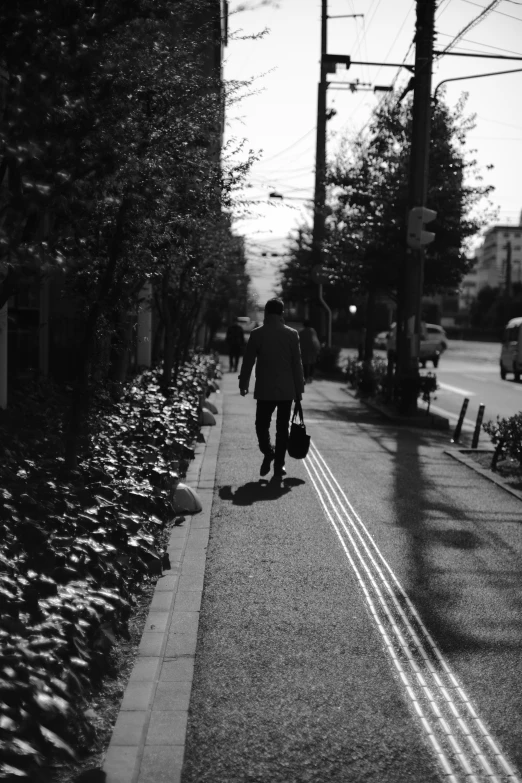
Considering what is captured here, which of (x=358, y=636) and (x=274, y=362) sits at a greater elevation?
(x=274, y=362)

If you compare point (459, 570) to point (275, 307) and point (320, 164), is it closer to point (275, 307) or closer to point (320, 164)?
point (275, 307)

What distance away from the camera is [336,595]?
250 inches

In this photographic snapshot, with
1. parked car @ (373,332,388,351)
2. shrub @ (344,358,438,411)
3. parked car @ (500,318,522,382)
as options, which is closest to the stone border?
shrub @ (344,358,438,411)

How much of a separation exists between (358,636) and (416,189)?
13.4m

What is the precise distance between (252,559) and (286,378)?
3.61 metres

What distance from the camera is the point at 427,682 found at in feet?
15.8

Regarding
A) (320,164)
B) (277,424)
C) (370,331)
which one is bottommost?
(277,424)

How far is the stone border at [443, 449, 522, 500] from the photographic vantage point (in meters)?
10.6

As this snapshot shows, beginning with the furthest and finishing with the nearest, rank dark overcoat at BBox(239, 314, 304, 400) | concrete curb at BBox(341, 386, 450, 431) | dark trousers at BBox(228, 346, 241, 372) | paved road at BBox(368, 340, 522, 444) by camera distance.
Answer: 1. dark trousers at BBox(228, 346, 241, 372)
2. paved road at BBox(368, 340, 522, 444)
3. concrete curb at BBox(341, 386, 450, 431)
4. dark overcoat at BBox(239, 314, 304, 400)

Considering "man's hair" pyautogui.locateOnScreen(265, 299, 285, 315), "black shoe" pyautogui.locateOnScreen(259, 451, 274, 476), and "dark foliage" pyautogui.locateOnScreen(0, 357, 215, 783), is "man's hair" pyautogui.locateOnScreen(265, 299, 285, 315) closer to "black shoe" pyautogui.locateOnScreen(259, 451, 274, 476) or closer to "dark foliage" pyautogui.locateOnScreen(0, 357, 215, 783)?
"black shoe" pyautogui.locateOnScreen(259, 451, 274, 476)

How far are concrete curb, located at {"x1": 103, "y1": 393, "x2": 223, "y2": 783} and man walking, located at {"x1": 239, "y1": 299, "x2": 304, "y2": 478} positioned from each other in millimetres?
3078

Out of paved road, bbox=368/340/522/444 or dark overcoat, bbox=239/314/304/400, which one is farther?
paved road, bbox=368/340/522/444

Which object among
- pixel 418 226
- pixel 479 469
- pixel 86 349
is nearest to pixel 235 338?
pixel 418 226

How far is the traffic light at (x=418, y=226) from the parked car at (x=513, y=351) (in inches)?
694
